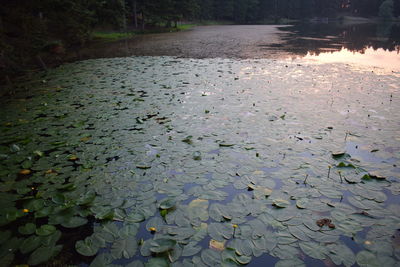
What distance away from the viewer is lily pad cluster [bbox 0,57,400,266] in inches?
80.0

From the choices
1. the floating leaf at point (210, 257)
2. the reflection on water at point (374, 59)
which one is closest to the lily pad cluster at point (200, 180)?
the floating leaf at point (210, 257)

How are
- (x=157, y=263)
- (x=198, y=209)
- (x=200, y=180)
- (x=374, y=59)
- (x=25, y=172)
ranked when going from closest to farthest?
(x=157, y=263) → (x=198, y=209) → (x=200, y=180) → (x=25, y=172) → (x=374, y=59)

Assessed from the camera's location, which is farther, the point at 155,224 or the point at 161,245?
the point at 155,224

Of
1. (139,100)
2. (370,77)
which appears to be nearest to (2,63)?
(139,100)

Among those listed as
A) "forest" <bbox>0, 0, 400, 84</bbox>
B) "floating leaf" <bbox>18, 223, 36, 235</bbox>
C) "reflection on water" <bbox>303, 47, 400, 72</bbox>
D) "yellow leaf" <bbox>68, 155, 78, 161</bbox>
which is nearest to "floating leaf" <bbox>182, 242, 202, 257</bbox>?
"floating leaf" <bbox>18, 223, 36, 235</bbox>

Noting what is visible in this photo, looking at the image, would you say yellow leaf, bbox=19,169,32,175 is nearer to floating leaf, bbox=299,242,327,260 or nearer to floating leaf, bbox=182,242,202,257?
floating leaf, bbox=182,242,202,257

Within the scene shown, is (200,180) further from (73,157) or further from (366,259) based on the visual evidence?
(73,157)

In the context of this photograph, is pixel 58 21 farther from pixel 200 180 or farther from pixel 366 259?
pixel 366 259

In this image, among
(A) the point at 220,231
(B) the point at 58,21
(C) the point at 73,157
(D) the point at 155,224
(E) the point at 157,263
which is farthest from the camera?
(B) the point at 58,21

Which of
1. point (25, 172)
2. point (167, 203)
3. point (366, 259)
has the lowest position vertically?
point (366, 259)

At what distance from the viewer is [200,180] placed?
2955 millimetres

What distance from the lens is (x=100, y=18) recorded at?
20594 millimetres

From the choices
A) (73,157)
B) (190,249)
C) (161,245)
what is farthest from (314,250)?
(73,157)

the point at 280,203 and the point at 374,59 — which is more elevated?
the point at 374,59
